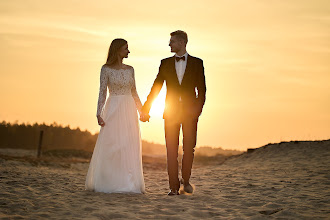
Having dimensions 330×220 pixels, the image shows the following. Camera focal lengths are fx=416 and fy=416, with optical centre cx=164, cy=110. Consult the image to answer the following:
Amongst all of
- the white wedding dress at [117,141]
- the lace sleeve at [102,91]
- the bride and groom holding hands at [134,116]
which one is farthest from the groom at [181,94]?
the lace sleeve at [102,91]

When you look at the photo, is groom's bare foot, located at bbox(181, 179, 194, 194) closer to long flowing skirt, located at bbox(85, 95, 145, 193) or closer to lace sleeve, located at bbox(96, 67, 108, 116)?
long flowing skirt, located at bbox(85, 95, 145, 193)

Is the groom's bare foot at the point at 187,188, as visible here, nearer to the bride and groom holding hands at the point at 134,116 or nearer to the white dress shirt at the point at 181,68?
the bride and groom holding hands at the point at 134,116

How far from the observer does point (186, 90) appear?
7.11m

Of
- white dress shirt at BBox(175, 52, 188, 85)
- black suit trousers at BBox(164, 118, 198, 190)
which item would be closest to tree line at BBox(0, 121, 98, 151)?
black suit trousers at BBox(164, 118, 198, 190)

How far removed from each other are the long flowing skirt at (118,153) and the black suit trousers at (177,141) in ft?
2.38

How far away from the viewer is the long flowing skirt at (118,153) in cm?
759

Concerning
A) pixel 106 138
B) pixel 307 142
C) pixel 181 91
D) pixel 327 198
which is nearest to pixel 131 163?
pixel 106 138

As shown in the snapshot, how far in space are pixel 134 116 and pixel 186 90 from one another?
49.7 inches

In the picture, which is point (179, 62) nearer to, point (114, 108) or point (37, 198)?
point (114, 108)

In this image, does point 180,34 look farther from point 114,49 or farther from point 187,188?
point 187,188

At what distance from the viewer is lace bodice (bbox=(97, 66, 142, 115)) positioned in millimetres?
7590

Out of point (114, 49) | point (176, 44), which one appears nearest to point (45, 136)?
point (114, 49)

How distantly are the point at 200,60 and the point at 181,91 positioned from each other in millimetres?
648

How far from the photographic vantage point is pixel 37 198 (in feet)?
22.8
